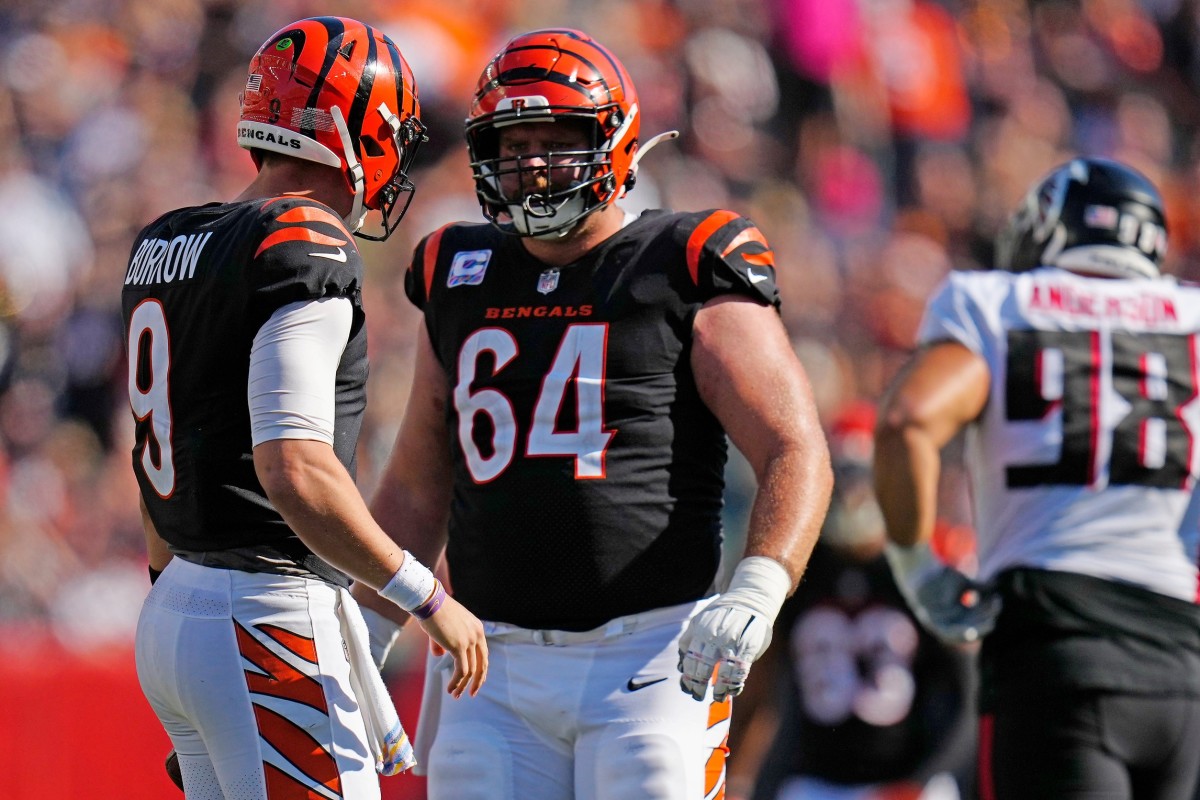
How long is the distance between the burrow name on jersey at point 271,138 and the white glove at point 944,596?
1856 mm

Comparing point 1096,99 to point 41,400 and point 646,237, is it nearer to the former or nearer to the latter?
point 41,400

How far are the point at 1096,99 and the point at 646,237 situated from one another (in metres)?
9.52

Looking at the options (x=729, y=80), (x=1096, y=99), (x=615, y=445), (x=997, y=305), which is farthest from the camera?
(x=1096, y=99)

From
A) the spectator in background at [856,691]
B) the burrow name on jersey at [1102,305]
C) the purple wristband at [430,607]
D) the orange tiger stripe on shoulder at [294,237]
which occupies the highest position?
the orange tiger stripe on shoulder at [294,237]

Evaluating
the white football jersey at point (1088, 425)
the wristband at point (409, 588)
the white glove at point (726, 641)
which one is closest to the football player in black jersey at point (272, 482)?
the wristband at point (409, 588)

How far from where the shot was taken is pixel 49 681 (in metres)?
5.82

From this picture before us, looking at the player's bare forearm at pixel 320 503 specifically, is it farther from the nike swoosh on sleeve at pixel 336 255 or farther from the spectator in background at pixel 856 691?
the spectator in background at pixel 856 691

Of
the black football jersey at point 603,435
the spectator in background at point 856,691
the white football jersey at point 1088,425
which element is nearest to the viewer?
the black football jersey at point 603,435

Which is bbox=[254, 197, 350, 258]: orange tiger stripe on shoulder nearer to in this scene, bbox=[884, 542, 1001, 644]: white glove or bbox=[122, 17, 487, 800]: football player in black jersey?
bbox=[122, 17, 487, 800]: football player in black jersey

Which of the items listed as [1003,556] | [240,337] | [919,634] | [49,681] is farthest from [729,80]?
[240,337]

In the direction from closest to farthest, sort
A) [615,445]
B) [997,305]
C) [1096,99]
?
[615,445] < [997,305] < [1096,99]

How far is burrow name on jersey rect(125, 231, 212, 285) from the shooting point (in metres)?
2.86

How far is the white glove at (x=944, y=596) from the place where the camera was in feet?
12.3

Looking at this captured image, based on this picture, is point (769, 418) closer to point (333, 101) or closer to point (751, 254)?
point (751, 254)
